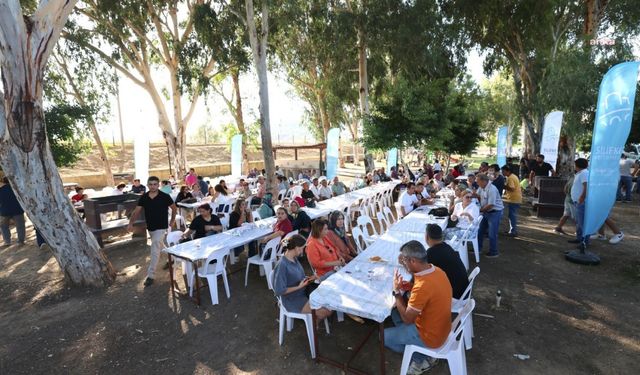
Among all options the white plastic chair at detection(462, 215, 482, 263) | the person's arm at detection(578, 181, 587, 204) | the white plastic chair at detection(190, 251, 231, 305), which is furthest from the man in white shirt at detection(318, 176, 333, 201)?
the person's arm at detection(578, 181, 587, 204)

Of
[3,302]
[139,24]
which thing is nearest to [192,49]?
[139,24]

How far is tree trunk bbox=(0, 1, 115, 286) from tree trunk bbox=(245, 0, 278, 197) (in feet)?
16.9

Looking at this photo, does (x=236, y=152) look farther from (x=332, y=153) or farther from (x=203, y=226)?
(x=203, y=226)

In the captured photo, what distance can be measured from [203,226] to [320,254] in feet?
8.32

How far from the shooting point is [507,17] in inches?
554

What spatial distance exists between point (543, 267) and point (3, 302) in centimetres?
887

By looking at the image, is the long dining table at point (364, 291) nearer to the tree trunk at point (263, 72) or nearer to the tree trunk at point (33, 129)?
the tree trunk at point (33, 129)

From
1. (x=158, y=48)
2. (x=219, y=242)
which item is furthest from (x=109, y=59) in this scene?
(x=219, y=242)

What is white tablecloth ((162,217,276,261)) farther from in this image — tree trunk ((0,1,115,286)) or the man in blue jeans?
the man in blue jeans

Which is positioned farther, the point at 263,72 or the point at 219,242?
the point at 263,72

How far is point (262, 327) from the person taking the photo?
4172 millimetres

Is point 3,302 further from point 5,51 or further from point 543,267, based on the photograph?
point 543,267

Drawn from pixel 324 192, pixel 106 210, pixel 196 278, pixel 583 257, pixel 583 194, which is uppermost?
pixel 583 194

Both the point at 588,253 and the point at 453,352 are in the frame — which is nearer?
the point at 453,352
